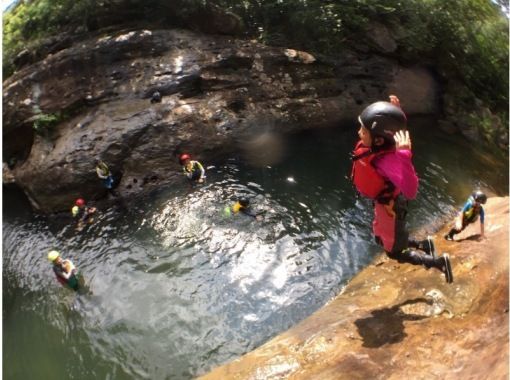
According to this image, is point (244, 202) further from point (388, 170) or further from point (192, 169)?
point (388, 170)

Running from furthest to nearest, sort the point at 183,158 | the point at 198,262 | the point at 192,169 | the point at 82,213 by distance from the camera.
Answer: the point at 183,158 → the point at 192,169 → the point at 82,213 → the point at 198,262

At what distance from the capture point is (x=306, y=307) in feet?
30.4

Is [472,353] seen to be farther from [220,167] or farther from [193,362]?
[220,167]

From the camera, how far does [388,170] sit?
17.1ft

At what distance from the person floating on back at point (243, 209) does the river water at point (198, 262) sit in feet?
0.75

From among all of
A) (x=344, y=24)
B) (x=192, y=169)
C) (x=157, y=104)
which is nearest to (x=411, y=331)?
(x=192, y=169)

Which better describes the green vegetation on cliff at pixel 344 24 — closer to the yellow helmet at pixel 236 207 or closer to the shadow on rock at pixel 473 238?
the yellow helmet at pixel 236 207

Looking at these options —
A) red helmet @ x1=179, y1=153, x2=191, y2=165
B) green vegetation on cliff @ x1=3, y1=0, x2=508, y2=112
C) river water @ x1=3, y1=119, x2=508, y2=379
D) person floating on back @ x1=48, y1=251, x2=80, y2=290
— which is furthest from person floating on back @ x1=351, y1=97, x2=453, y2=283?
green vegetation on cliff @ x1=3, y1=0, x2=508, y2=112

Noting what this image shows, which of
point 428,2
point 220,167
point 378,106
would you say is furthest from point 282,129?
point 378,106

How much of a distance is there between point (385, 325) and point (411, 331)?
464mm

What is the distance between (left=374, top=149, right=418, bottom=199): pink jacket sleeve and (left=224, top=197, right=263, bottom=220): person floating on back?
24.0 ft

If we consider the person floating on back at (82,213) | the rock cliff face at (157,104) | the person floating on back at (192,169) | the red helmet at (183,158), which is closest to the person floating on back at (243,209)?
the person floating on back at (192,169)

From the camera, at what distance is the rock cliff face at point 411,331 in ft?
16.2

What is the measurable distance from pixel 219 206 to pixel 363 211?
441 cm
